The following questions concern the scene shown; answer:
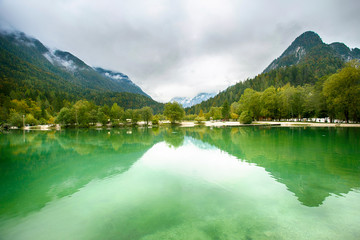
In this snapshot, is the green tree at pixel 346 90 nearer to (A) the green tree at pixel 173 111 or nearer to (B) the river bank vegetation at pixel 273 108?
(B) the river bank vegetation at pixel 273 108

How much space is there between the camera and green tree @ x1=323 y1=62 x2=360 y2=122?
131 ft

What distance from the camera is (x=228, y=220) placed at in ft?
18.5

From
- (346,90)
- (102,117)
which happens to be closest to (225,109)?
(346,90)

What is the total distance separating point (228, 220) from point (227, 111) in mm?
86582

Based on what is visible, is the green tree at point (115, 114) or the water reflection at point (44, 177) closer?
the water reflection at point (44, 177)

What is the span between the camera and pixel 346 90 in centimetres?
4091

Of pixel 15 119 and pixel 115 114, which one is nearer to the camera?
pixel 15 119

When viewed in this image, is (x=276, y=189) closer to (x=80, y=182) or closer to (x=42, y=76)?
(x=80, y=182)

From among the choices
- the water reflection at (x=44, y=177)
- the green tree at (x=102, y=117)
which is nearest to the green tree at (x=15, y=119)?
the green tree at (x=102, y=117)

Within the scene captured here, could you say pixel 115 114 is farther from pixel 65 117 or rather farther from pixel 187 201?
pixel 187 201

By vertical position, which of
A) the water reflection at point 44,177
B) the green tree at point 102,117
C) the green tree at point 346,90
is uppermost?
the green tree at point 346,90

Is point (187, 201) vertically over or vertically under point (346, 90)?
under

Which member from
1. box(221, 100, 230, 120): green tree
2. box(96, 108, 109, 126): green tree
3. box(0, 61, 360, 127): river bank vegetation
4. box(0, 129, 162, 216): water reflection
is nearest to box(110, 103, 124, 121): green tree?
box(0, 61, 360, 127): river bank vegetation

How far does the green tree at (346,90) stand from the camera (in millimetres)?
40062
